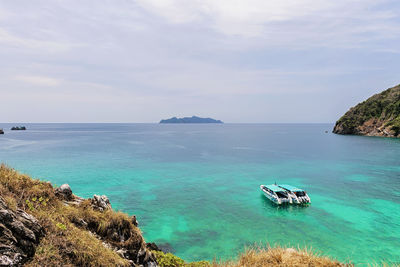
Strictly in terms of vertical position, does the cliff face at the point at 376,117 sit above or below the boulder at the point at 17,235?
above

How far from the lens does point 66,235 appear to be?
7.53m

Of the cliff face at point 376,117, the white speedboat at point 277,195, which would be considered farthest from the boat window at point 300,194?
the cliff face at point 376,117

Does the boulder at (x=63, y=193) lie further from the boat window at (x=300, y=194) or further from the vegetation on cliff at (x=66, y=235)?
the boat window at (x=300, y=194)

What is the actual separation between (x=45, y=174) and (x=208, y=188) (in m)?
36.8

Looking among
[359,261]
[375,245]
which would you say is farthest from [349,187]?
[359,261]

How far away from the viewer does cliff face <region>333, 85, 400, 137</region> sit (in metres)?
132

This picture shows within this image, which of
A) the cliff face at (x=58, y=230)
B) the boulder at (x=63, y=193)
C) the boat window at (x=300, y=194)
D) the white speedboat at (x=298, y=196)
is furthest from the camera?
the boat window at (x=300, y=194)

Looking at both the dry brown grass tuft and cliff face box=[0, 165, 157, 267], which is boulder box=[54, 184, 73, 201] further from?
the dry brown grass tuft

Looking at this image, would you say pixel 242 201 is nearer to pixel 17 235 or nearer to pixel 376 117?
pixel 17 235

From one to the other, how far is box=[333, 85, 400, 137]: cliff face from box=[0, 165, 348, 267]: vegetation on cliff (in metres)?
164

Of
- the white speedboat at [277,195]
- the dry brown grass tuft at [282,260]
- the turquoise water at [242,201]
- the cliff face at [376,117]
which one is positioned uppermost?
the cliff face at [376,117]

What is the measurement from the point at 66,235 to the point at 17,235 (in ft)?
5.28

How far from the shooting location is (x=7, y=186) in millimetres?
8273

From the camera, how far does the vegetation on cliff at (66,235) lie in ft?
20.6
